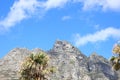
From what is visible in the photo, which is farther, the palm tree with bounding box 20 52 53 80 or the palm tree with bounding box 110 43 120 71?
the palm tree with bounding box 20 52 53 80

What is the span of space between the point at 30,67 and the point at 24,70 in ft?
4.41

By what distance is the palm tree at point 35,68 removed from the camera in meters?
76.8

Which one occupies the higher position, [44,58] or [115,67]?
[44,58]

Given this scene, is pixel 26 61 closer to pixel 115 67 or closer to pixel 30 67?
pixel 30 67

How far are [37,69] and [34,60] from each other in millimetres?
2426

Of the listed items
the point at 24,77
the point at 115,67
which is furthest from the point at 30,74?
the point at 115,67

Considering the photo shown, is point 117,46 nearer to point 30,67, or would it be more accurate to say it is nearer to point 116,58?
point 116,58

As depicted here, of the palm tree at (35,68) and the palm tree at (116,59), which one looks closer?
the palm tree at (116,59)

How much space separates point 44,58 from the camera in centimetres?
7944

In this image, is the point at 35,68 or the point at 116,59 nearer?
the point at 116,59

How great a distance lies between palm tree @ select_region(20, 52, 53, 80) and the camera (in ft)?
252

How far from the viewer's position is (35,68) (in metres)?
77.8

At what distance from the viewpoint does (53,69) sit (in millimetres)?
78625

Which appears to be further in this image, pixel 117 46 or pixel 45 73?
pixel 45 73
